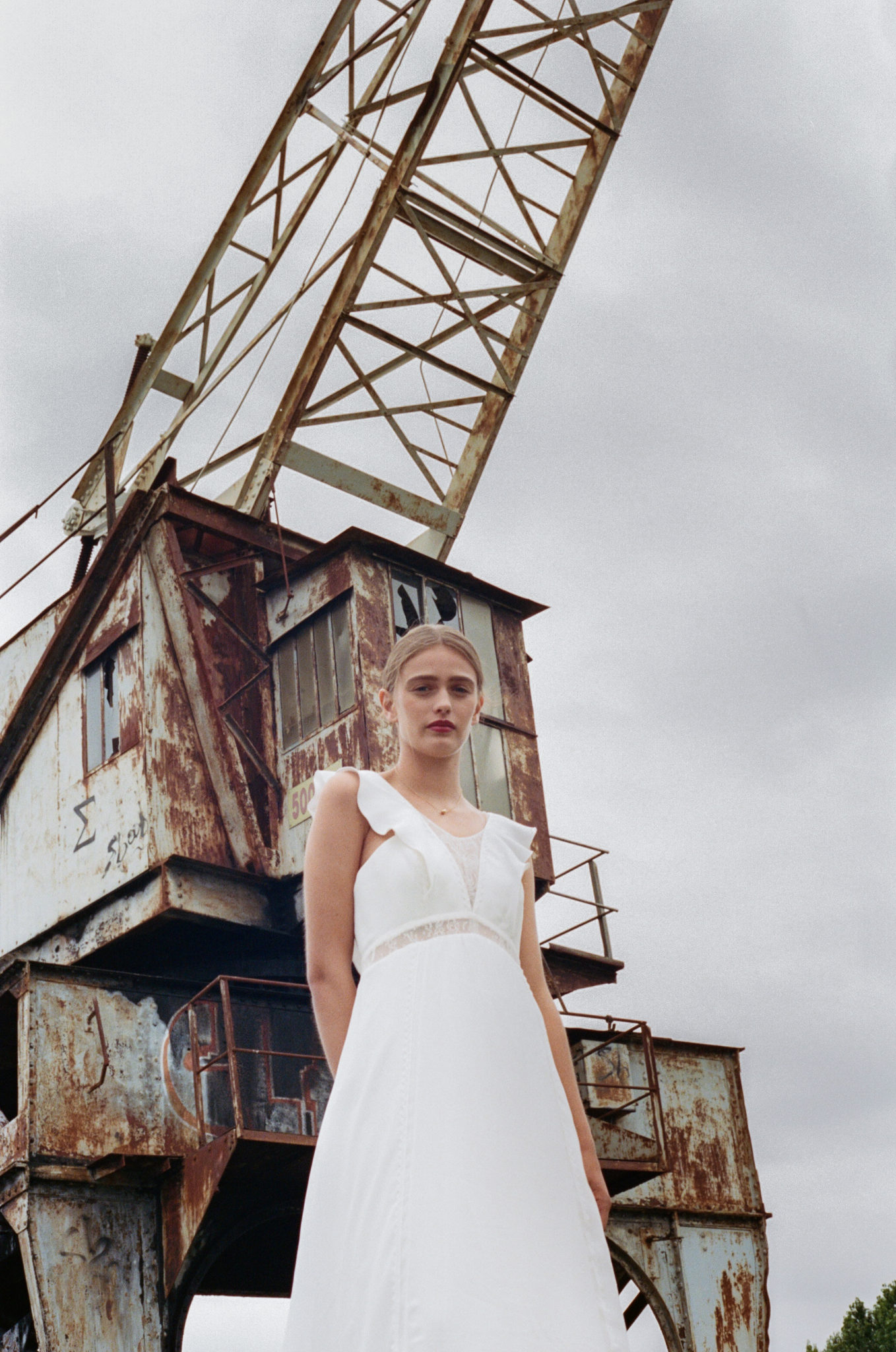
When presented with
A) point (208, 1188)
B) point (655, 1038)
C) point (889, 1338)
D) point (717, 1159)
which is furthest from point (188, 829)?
point (889, 1338)

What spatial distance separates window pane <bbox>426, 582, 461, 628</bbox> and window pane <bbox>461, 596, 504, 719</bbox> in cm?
13

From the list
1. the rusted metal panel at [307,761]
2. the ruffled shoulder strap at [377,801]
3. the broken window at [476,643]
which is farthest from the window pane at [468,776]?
the ruffled shoulder strap at [377,801]

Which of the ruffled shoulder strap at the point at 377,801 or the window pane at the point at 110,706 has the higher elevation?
the window pane at the point at 110,706

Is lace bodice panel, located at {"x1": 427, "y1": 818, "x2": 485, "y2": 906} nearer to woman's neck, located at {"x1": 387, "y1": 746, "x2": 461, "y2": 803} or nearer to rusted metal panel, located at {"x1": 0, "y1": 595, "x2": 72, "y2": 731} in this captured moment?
woman's neck, located at {"x1": 387, "y1": 746, "x2": 461, "y2": 803}

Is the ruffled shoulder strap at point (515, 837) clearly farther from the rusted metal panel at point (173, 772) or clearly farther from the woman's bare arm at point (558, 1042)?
the rusted metal panel at point (173, 772)

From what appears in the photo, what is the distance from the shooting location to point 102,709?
14.2m

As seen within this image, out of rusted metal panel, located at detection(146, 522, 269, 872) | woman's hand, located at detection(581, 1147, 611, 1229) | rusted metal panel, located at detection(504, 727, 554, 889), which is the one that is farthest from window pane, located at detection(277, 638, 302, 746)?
woman's hand, located at detection(581, 1147, 611, 1229)

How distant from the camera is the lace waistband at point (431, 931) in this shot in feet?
10.2

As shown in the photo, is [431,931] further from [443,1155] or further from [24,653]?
[24,653]

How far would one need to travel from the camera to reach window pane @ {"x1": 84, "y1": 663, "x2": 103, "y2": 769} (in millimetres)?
14047

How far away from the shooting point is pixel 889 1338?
34.7 meters

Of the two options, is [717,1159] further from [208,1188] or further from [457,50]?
[457,50]

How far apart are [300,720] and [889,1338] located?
2862 cm

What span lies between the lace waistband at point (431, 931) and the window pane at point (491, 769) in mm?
10569
